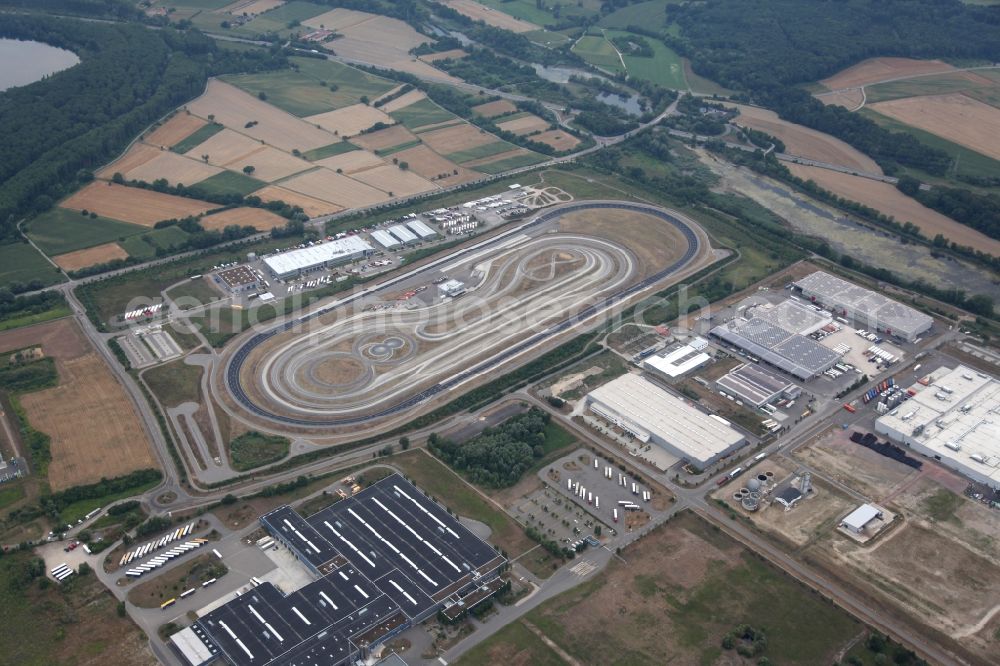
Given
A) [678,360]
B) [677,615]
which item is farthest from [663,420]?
[677,615]

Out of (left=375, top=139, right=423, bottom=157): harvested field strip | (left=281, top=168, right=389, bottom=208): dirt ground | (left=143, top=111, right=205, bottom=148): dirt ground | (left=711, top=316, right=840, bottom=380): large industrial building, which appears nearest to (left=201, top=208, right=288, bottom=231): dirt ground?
(left=281, top=168, right=389, bottom=208): dirt ground

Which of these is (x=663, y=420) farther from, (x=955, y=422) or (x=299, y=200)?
(x=299, y=200)

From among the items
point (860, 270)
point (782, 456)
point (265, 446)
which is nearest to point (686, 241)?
point (860, 270)

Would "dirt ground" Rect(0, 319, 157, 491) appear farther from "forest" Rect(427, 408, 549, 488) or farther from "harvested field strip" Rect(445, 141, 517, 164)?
"harvested field strip" Rect(445, 141, 517, 164)

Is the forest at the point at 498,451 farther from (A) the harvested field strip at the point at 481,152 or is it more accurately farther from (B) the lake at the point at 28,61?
(B) the lake at the point at 28,61

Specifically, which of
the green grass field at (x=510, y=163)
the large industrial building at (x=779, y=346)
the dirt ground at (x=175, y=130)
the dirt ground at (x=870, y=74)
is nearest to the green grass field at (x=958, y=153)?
the dirt ground at (x=870, y=74)

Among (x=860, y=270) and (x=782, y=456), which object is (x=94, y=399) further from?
(x=860, y=270)
